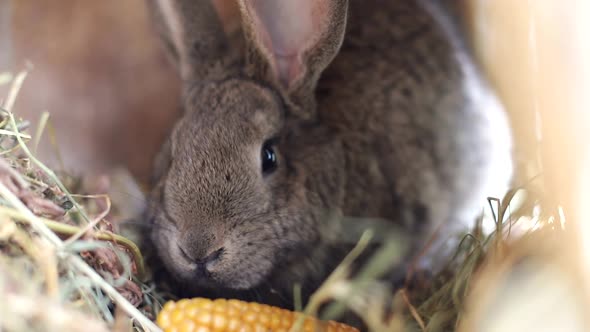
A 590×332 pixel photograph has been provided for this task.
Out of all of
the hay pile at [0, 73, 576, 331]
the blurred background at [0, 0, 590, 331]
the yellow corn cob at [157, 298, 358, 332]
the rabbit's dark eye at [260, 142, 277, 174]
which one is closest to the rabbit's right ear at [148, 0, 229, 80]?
the rabbit's dark eye at [260, 142, 277, 174]

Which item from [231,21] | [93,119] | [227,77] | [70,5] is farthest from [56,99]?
[227,77]

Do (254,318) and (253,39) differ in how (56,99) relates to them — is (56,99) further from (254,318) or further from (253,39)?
(254,318)

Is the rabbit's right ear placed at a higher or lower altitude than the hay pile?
higher

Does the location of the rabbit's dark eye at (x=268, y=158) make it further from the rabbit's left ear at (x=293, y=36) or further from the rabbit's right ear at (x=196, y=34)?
the rabbit's right ear at (x=196, y=34)

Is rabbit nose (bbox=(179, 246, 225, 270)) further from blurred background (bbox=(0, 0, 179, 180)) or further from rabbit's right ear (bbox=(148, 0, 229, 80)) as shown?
blurred background (bbox=(0, 0, 179, 180))

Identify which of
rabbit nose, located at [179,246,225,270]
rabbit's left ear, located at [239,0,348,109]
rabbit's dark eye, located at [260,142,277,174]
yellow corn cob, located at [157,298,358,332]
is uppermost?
rabbit's left ear, located at [239,0,348,109]

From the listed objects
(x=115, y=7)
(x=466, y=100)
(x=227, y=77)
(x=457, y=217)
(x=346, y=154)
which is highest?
(x=115, y=7)
